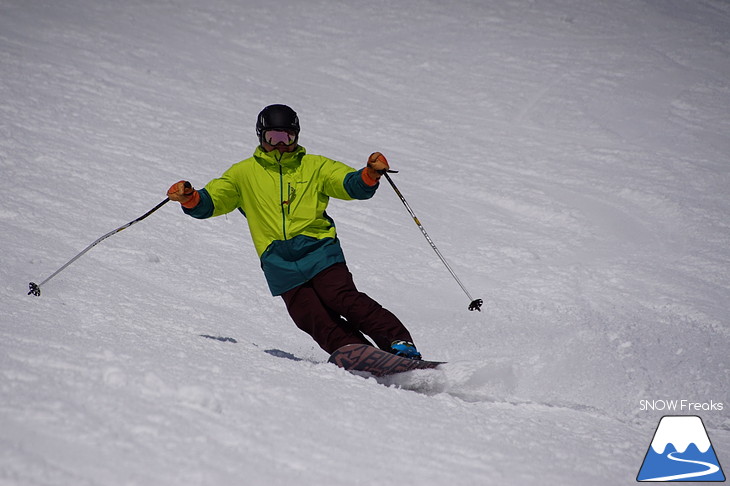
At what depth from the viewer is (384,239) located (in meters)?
7.33

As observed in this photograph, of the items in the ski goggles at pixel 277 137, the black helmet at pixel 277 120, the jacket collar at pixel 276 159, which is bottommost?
the jacket collar at pixel 276 159

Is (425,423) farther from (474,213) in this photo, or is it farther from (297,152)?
(474,213)

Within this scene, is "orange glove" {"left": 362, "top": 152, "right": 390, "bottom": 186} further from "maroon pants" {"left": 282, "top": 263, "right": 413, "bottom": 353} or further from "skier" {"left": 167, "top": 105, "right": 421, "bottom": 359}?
"maroon pants" {"left": 282, "top": 263, "right": 413, "bottom": 353}

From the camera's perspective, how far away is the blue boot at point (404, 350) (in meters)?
3.72

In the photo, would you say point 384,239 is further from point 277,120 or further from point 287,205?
point 277,120

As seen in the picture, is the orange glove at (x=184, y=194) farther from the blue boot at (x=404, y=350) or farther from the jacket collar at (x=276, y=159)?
the blue boot at (x=404, y=350)

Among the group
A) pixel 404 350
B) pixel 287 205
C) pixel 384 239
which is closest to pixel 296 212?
pixel 287 205

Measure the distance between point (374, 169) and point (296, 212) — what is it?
0.55 metres

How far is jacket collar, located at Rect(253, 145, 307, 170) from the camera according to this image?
4125 mm

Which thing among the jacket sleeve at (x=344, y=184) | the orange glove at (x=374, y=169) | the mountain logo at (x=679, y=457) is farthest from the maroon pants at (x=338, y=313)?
the mountain logo at (x=679, y=457)

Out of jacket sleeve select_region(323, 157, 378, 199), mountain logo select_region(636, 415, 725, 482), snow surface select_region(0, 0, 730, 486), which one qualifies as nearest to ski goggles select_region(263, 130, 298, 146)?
jacket sleeve select_region(323, 157, 378, 199)

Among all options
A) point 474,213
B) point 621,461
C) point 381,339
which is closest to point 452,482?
point 621,461

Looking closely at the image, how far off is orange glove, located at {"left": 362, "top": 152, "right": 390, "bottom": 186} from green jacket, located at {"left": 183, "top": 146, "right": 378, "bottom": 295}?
34 millimetres

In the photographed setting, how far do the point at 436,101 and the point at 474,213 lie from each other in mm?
4310
